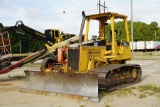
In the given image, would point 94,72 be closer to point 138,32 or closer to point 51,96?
point 51,96

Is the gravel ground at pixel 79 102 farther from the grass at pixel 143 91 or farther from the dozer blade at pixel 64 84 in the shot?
the dozer blade at pixel 64 84

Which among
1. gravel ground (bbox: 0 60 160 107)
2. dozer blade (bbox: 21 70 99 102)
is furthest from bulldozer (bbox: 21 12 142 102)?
gravel ground (bbox: 0 60 160 107)

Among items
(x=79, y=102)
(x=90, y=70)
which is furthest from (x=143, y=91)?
(x=79, y=102)

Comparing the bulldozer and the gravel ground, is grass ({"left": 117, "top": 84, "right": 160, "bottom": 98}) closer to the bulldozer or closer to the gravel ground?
the gravel ground

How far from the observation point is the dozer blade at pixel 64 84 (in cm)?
894

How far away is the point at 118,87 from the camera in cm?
1041

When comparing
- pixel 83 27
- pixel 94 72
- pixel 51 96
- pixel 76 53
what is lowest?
pixel 51 96

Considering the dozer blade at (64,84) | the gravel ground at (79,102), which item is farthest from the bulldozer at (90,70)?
the gravel ground at (79,102)

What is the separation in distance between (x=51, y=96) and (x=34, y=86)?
3.74 ft

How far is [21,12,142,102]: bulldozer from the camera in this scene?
9195 mm

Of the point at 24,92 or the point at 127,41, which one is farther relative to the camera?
the point at 127,41

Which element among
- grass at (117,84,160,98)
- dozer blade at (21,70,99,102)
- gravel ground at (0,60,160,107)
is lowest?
gravel ground at (0,60,160,107)

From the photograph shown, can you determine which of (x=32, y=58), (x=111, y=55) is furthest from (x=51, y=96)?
(x=32, y=58)

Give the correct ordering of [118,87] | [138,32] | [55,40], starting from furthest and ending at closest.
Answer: [138,32], [55,40], [118,87]
